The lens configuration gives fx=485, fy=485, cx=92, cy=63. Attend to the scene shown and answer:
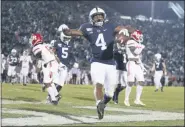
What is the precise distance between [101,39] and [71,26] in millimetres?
32494

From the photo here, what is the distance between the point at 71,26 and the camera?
41531 millimetres

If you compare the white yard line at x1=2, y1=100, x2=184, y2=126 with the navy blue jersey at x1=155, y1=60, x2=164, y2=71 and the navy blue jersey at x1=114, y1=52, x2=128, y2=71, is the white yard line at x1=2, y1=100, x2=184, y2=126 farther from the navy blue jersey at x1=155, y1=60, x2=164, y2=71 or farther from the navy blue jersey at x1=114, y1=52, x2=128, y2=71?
the navy blue jersey at x1=155, y1=60, x2=164, y2=71

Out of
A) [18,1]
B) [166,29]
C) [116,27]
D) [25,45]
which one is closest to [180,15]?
[166,29]

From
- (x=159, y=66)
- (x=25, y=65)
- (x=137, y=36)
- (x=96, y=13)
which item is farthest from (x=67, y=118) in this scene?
(x=25, y=65)

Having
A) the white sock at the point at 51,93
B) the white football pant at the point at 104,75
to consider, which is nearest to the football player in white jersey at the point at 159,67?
the white sock at the point at 51,93

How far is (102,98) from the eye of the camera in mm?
9047

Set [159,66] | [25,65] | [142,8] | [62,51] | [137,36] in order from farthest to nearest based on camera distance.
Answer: [142,8] < [25,65] < [159,66] < [62,51] < [137,36]

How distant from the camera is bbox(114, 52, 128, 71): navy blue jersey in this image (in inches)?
586

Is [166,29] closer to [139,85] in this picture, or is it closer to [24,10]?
[24,10]

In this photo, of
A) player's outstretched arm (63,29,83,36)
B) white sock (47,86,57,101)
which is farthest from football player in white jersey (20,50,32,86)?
player's outstretched arm (63,29,83,36)

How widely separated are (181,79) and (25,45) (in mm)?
15068

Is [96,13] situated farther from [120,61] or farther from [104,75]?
[120,61]

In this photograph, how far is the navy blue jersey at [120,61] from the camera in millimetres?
14875

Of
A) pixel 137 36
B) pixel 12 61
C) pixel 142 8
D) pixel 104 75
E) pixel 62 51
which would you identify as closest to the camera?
pixel 104 75
